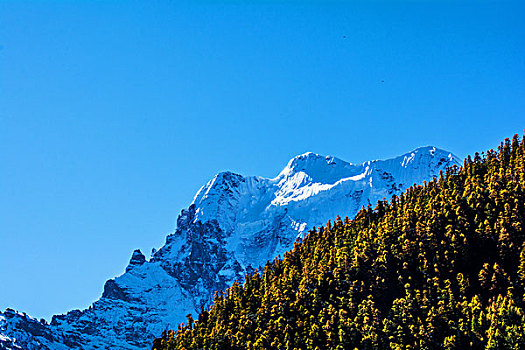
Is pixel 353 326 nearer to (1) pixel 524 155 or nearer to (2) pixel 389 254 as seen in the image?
(2) pixel 389 254

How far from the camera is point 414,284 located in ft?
518

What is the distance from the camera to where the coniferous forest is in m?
142

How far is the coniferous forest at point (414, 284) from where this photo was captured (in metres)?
142

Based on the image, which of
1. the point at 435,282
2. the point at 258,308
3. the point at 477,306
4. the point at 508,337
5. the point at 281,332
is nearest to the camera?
the point at 508,337

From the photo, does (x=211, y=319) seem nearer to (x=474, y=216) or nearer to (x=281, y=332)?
(x=281, y=332)

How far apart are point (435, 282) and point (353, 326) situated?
20.5 meters

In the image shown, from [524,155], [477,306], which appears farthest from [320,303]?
[524,155]

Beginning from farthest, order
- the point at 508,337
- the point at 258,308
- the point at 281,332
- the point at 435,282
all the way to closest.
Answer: the point at 258,308
the point at 281,332
the point at 435,282
the point at 508,337

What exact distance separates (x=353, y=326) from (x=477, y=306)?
27.5m

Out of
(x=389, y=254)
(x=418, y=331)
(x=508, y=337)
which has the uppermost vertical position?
(x=389, y=254)

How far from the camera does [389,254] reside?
167250 millimetres

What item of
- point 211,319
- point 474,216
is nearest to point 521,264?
point 474,216

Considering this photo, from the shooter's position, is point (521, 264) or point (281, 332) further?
point (281, 332)

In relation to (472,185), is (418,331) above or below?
below
